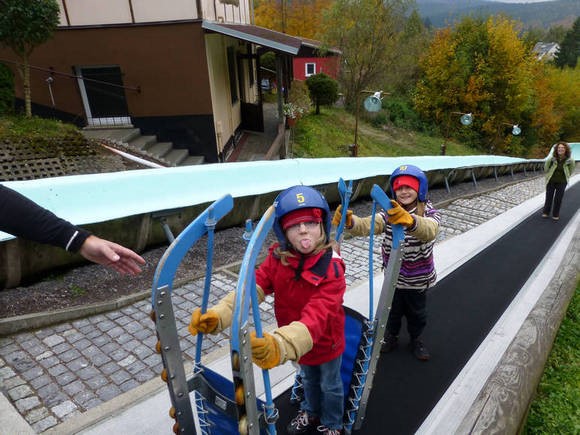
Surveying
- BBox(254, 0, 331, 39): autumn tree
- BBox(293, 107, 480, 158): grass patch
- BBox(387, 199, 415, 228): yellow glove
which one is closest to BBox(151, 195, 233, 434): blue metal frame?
BBox(387, 199, 415, 228): yellow glove

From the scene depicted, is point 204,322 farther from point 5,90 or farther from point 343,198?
point 5,90

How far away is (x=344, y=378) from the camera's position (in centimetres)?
273

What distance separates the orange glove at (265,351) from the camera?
1532 mm

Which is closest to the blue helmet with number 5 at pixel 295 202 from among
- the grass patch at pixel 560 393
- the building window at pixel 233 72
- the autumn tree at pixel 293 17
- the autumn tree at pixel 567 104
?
the grass patch at pixel 560 393

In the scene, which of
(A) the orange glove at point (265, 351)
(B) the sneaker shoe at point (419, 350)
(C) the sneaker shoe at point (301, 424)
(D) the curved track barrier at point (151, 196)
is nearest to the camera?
(A) the orange glove at point (265, 351)

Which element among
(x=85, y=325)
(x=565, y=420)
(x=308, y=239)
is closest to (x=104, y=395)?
(x=85, y=325)

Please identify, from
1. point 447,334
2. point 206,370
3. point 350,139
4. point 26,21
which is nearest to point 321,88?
point 350,139

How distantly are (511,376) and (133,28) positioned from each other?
35.1ft

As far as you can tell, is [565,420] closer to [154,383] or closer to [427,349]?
[427,349]

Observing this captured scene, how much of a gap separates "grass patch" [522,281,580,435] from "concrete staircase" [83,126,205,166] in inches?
324

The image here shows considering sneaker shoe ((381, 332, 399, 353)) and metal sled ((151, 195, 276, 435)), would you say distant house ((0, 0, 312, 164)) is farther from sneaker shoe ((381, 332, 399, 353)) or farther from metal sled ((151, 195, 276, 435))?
metal sled ((151, 195, 276, 435))

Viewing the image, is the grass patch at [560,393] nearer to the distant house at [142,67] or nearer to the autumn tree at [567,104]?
the distant house at [142,67]

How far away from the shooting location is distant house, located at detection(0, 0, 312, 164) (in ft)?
31.0

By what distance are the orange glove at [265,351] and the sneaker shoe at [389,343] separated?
2342mm
